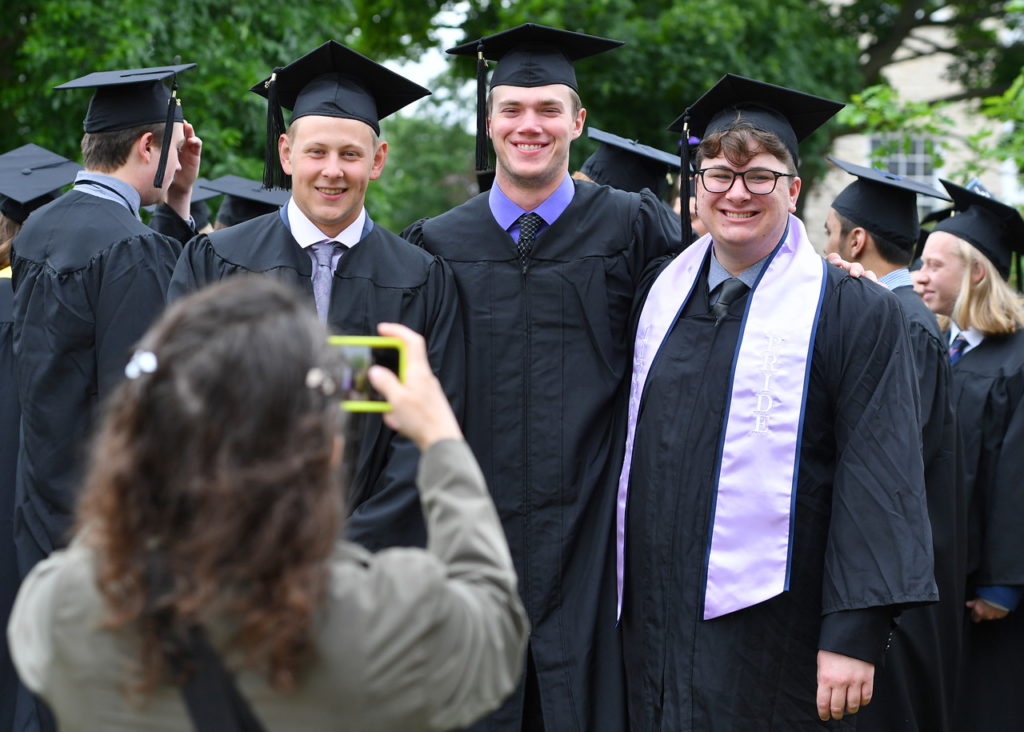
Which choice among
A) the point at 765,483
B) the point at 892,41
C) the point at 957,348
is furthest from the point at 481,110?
the point at 892,41

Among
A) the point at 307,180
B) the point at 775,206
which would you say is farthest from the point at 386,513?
the point at 775,206

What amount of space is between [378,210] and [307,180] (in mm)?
6650

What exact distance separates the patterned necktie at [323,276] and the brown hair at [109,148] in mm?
977

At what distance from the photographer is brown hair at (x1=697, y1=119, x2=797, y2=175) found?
12.1 ft

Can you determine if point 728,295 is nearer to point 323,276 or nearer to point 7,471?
point 323,276

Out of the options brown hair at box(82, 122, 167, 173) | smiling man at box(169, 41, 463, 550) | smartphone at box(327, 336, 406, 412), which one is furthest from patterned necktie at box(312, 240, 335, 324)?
smartphone at box(327, 336, 406, 412)

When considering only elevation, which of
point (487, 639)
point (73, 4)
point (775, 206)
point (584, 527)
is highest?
point (73, 4)

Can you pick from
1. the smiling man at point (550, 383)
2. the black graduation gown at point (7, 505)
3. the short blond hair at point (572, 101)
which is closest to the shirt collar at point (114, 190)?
the black graduation gown at point (7, 505)

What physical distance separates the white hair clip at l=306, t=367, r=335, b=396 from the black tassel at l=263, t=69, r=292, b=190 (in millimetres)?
2460

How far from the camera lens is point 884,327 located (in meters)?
3.43

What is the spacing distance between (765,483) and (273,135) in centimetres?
196

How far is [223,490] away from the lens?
158 centimetres

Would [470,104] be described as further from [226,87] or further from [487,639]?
[487,639]

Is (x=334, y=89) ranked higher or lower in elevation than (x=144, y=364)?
higher
